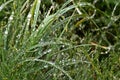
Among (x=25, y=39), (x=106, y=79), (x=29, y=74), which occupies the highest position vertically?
(x=25, y=39)

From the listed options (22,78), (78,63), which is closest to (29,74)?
(22,78)

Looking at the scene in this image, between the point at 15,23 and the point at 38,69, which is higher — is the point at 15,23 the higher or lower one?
the higher one

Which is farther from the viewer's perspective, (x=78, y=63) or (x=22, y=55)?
(x=78, y=63)

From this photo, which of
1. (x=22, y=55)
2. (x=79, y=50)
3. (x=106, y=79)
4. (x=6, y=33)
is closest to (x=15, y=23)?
(x=6, y=33)

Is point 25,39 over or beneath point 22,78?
over

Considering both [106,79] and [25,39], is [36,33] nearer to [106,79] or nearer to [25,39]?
[25,39]

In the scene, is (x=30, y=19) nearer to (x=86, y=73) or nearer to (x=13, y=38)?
(x=13, y=38)

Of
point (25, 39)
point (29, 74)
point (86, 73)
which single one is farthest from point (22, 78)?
point (86, 73)

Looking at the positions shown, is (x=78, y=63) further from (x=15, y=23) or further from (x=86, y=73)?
(x=15, y=23)
